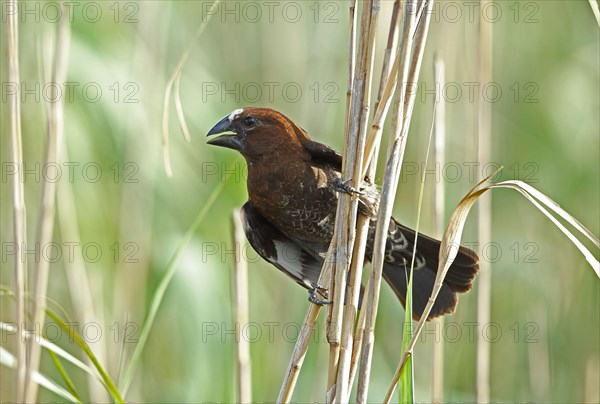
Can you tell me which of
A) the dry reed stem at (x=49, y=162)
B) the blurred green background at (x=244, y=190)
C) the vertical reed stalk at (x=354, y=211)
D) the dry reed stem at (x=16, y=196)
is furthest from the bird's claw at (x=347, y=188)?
the blurred green background at (x=244, y=190)

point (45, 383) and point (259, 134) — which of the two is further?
point (259, 134)

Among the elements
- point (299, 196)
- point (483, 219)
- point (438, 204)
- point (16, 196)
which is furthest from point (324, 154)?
point (16, 196)

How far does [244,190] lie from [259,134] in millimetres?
673

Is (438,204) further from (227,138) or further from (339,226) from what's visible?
(339,226)

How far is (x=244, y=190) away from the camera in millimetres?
3609

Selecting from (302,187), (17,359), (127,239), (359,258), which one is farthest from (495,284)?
(17,359)

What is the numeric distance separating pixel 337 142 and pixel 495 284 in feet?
3.77

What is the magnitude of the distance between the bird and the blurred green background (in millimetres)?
384

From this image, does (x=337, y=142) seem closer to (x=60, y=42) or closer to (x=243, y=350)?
(x=243, y=350)

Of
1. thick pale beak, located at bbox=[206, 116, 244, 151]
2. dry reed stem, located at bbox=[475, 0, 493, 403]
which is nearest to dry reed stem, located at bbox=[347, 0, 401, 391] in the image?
thick pale beak, located at bbox=[206, 116, 244, 151]

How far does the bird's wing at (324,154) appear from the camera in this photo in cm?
291

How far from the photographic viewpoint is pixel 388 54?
1.88m

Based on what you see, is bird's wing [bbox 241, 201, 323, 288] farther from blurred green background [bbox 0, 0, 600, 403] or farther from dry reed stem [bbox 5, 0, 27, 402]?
dry reed stem [bbox 5, 0, 27, 402]

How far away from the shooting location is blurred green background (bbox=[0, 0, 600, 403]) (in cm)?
348
